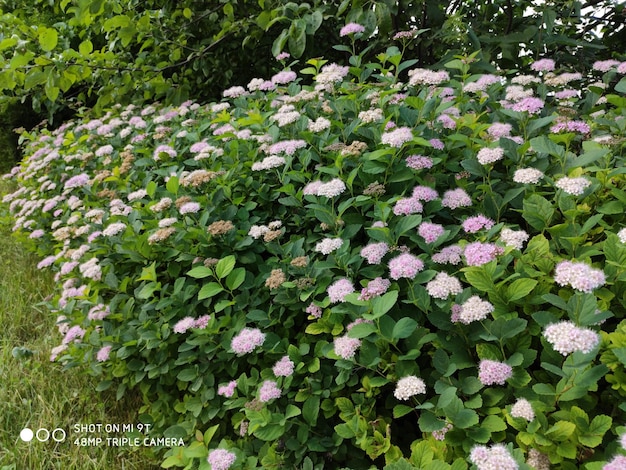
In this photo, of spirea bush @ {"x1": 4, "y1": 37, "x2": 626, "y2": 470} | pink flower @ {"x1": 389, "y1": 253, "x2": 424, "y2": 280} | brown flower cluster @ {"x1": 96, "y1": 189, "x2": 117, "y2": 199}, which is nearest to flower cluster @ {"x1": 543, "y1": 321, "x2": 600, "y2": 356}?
spirea bush @ {"x1": 4, "y1": 37, "x2": 626, "y2": 470}

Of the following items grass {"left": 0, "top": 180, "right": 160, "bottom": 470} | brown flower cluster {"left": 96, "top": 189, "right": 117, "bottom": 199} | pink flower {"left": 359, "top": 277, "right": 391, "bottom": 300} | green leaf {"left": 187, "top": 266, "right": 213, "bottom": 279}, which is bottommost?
grass {"left": 0, "top": 180, "right": 160, "bottom": 470}

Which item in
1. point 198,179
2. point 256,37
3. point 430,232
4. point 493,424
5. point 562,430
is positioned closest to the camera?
point 562,430

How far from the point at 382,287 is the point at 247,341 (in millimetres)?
456

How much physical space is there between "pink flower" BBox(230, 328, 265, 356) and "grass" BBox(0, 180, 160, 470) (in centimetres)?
65

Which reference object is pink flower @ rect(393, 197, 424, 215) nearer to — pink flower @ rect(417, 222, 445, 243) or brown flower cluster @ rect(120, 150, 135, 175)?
pink flower @ rect(417, 222, 445, 243)

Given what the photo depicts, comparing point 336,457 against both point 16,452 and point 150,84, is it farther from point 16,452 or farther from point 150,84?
point 150,84

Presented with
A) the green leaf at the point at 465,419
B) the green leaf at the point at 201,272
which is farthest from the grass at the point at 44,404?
the green leaf at the point at 465,419

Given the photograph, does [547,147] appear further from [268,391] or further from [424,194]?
[268,391]

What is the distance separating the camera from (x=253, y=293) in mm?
1644

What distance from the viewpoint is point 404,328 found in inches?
45.6

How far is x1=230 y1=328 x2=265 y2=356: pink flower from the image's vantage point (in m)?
1.40

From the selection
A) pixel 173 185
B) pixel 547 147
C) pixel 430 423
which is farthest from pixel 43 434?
pixel 547 147

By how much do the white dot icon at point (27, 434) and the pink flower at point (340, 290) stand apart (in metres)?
1.45

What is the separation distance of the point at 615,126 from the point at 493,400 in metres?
1.11
